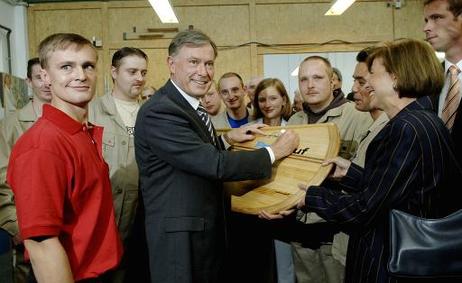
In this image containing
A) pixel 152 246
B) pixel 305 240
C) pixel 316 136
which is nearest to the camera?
pixel 152 246

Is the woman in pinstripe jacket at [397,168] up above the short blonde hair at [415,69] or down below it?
below

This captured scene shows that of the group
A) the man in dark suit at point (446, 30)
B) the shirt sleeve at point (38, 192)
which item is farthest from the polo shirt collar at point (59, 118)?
the man in dark suit at point (446, 30)

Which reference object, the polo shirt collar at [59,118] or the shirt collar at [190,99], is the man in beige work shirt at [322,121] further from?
the polo shirt collar at [59,118]

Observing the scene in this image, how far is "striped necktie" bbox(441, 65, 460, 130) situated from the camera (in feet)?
6.04

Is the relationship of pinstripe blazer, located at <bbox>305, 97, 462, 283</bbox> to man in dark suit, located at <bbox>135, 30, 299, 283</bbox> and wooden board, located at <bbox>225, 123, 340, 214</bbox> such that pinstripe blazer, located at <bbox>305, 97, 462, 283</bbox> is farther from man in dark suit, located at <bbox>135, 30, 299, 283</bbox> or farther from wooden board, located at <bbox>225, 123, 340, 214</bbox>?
man in dark suit, located at <bbox>135, 30, 299, 283</bbox>

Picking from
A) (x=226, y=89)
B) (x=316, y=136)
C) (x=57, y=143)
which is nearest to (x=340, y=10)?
(x=226, y=89)

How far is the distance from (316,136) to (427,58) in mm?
578

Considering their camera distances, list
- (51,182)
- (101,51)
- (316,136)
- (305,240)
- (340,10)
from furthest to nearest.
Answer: (101,51)
(340,10)
(305,240)
(316,136)
(51,182)

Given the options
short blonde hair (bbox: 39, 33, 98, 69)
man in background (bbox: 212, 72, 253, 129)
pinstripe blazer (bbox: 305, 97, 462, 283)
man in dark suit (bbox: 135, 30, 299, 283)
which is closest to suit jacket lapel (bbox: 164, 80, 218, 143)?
man in dark suit (bbox: 135, 30, 299, 283)

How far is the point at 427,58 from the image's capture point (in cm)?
161

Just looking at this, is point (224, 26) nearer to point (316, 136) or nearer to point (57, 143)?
point (316, 136)

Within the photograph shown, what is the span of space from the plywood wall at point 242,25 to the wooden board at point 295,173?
509 centimetres

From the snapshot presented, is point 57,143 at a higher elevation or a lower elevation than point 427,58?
lower

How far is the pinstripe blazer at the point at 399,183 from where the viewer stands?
1479 mm
